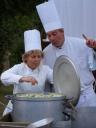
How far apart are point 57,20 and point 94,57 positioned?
0.44 metres

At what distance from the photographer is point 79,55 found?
4.36 metres

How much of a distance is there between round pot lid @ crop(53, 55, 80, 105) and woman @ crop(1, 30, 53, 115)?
0.22 m

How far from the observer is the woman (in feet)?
13.3

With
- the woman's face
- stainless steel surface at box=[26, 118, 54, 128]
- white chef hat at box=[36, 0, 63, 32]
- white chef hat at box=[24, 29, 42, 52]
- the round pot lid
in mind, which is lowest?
stainless steel surface at box=[26, 118, 54, 128]

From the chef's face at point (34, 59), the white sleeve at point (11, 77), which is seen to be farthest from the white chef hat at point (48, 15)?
the white sleeve at point (11, 77)

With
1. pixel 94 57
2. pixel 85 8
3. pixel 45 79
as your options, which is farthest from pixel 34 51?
pixel 85 8

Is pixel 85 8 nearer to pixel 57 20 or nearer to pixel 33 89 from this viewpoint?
pixel 57 20

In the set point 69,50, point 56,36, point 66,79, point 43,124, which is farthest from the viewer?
point 69,50

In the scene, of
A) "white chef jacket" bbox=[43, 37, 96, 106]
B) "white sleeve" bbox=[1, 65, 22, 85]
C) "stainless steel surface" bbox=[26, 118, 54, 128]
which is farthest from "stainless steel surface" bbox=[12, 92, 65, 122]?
"white chef jacket" bbox=[43, 37, 96, 106]

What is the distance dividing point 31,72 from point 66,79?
454 mm

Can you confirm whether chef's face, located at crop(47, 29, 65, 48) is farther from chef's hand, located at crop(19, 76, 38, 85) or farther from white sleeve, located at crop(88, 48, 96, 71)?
chef's hand, located at crop(19, 76, 38, 85)

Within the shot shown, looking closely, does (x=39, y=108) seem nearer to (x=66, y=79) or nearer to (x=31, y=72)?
(x=66, y=79)

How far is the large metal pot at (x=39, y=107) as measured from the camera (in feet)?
11.6

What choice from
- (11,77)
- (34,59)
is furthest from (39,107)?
(34,59)
